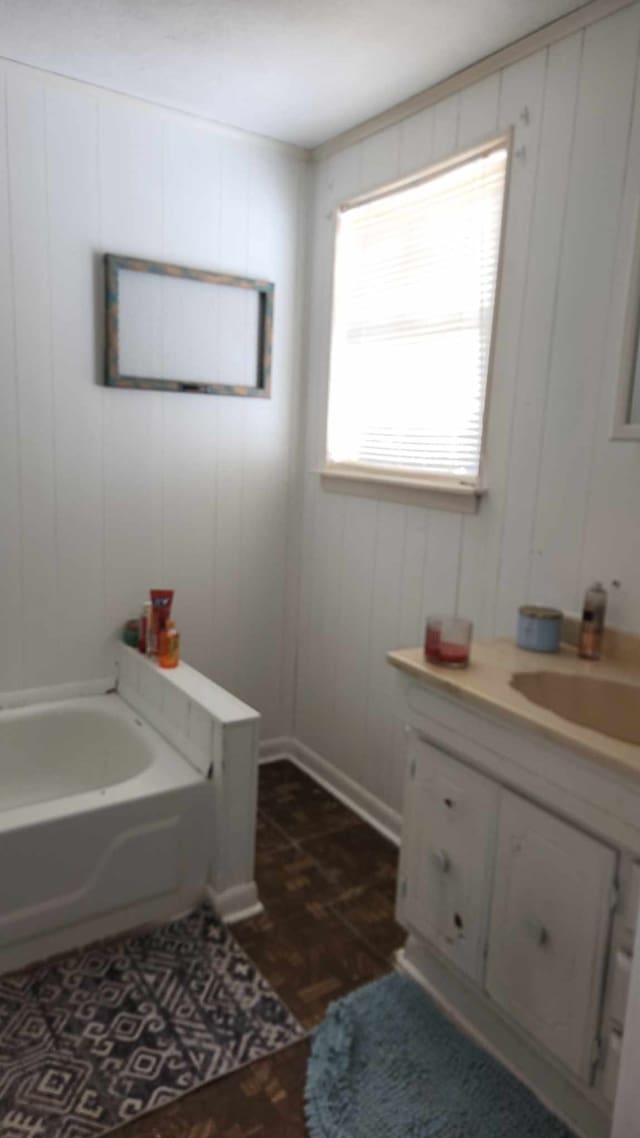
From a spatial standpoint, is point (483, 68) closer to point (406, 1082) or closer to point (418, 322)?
point (418, 322)

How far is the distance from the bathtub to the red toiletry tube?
9cm

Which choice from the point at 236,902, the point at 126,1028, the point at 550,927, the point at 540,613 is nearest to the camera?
the point at 550,927

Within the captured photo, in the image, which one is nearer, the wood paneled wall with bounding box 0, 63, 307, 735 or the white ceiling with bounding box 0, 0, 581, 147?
the white ceiling with bounding box 0, 0, 581, 147

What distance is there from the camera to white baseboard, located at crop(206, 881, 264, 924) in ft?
6.67

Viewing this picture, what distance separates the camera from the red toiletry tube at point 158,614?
243cm

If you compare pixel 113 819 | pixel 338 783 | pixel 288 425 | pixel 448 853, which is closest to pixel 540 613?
pixel 448 853

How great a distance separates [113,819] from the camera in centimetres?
186

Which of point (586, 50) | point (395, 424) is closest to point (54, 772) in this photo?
point (395, 424)

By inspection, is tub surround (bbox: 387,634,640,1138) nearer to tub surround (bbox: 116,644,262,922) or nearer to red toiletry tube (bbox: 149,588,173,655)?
tub surround (bbox: 116,644,262,922)

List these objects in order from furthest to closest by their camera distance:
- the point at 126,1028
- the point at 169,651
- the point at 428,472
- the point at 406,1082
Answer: the point at 169,651, the point at 428,472, the point at 126,1028, the point at 406,1082

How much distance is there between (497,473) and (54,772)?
5.58ft

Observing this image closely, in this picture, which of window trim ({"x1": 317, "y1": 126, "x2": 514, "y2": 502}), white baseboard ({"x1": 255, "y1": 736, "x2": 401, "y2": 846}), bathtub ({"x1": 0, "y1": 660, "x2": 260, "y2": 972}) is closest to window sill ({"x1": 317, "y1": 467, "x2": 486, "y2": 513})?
window trim ({"x1": 317, "y1": 126, "x2": 514, "y2": 502})

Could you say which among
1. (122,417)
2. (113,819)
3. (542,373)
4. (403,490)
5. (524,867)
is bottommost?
(113,819)

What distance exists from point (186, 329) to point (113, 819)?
1.59 metres
